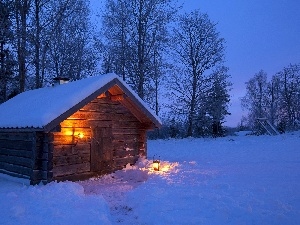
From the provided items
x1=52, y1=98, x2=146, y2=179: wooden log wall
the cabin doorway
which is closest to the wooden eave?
x1=52, y1=98, x2=146, y2=179: wooden log wall

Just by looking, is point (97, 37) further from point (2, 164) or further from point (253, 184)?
point (253, 184)

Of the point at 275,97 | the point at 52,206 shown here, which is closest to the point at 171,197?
the point at 52,206

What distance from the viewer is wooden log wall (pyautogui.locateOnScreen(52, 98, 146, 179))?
996 cm

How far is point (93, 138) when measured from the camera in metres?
11.0

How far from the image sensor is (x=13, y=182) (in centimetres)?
981

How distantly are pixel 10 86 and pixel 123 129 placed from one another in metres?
15.7

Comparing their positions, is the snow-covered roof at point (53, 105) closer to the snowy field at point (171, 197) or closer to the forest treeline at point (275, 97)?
the snowy field at point (171, 197)

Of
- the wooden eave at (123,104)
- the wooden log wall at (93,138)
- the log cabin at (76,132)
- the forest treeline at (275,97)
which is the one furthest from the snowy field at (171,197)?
the forest treeline at (275,97)

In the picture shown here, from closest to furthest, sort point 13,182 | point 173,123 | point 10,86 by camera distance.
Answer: point 13,182 < point 10,86 < point 173,123

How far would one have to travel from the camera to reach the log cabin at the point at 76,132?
9172 millimetres

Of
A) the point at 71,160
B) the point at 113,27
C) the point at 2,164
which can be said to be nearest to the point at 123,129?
the point at 71,160

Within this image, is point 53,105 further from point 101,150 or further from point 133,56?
point 133,56

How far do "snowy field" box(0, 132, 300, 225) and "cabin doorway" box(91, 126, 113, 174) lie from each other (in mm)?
492

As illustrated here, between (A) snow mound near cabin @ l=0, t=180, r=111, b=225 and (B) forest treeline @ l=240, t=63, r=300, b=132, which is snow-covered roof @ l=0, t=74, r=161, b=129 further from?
(B) forest treeline @ l=240, t=63, r=300, b=132
